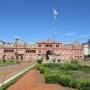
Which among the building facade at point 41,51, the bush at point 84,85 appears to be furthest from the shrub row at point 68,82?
the building facade at point 41,51

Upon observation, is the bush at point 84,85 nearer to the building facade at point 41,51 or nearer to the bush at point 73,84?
the bush at point 73,84

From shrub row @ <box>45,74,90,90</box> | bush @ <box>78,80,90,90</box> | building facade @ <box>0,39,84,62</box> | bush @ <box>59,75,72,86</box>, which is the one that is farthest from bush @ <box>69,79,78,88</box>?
building facade @ <box>0,39,84,62</box>

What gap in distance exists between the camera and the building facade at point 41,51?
12219cm

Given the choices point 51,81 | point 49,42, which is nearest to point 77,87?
point 51,81

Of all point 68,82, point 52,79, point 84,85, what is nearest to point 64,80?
point 68,82

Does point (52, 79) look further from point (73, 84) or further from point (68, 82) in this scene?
point (73, 84)

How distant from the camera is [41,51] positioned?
123000 millimetres

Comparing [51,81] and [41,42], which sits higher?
[41,42]

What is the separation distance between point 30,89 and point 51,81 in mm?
5280

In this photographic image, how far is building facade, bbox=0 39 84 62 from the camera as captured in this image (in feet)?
→ 401

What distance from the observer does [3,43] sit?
127438 millimetres

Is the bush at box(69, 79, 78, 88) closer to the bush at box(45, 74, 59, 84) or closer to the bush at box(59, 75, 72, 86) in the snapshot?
the bush at box(59, 75, 72, 86)

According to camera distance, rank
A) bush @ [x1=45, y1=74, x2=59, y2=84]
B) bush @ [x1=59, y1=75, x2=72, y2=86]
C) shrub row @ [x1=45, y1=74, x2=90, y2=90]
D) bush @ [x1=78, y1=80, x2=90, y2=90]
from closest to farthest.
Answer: bush @ [x1=78, y1=80, x2=90, y2=90]
shrub row @ [x1=45, y1=74, x2=90, y2=90]
bush @ [x1=59, y1=75, x2=72, y2=86]
bush @ [x1=45, y1=74, x2=59, y2=84]

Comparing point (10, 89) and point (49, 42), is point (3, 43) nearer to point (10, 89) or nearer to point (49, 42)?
point (49, 42)
